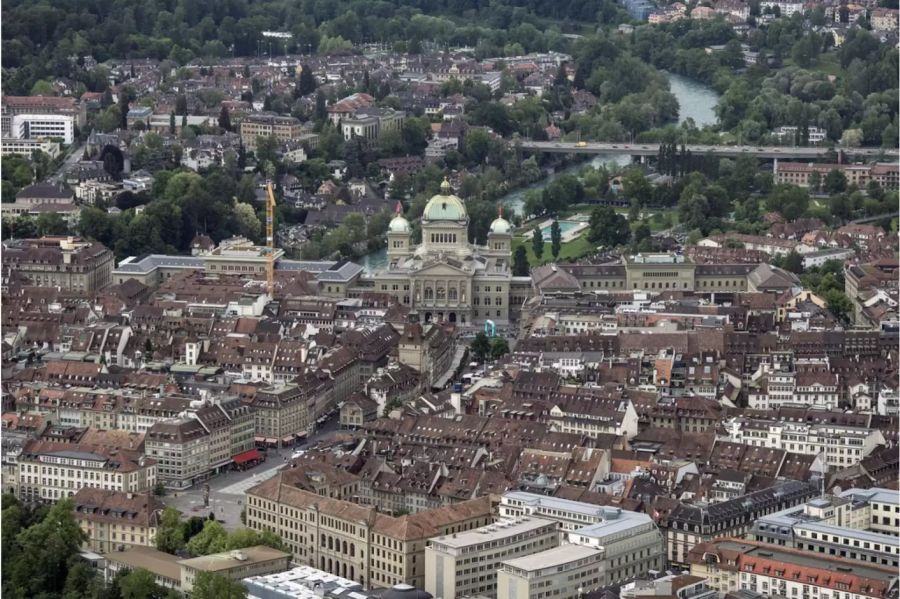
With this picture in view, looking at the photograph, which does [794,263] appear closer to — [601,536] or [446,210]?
[446,210]

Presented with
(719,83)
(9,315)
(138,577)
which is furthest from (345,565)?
(719,83)

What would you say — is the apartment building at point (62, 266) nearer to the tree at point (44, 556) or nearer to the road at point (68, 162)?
the road at point (68, 162)

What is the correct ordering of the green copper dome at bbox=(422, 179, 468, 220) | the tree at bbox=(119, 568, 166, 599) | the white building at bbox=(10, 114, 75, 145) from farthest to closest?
the white building at bbox=(10, 114, 75, 145) → the green copper dome at bbox=(422, 179, 468, 220) → the tree at bbox=(119, 568, 166, 599)

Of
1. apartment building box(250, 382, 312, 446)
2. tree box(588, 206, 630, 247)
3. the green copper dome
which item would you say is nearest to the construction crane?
the green copper dome

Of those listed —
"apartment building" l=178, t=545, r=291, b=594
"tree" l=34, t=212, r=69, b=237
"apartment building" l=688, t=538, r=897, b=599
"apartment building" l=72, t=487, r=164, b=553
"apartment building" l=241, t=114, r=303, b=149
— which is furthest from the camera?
"apartment building" l=241, t=114, r=303, b=149

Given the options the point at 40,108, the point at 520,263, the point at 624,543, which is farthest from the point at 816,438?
the point at 40,108

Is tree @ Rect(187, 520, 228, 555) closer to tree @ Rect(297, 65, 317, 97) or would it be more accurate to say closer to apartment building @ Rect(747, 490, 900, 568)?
apartment building @ Rect(747, 490, 900, 568)

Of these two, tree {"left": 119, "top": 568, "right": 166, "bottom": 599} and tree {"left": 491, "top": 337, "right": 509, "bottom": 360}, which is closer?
tree {"left": 119, "top": 568, "right": 166, "bottom": 599}
